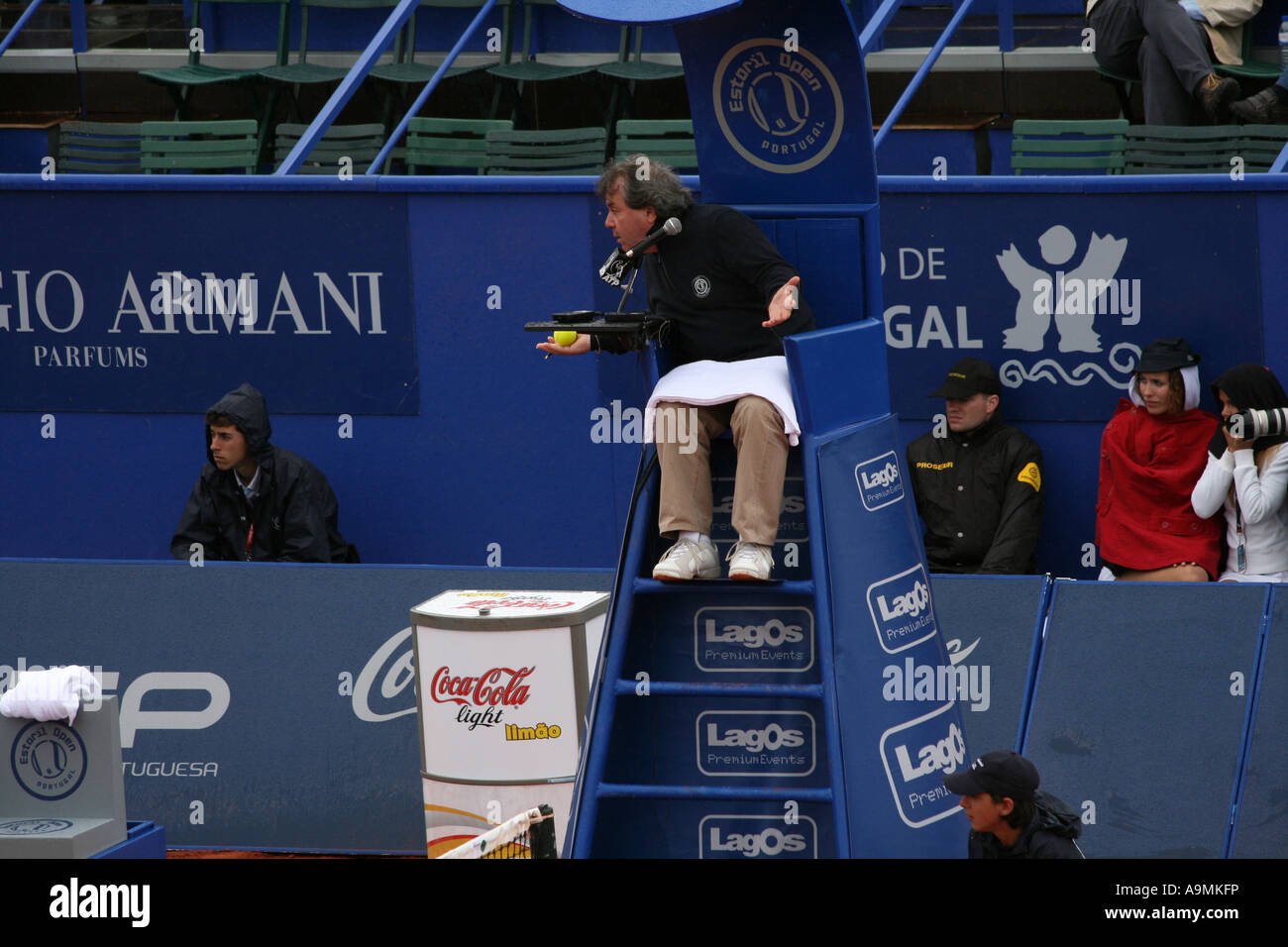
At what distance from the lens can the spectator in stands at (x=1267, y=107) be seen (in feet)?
32.6

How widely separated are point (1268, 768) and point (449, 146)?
6238mm

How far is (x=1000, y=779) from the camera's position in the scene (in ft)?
18.2

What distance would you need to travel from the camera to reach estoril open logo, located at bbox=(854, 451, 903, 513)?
18.9 feet

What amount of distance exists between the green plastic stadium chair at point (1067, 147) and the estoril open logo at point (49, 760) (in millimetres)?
6451

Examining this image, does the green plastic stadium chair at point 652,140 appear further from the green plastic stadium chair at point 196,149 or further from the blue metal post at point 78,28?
the blue metal post at point 78,28

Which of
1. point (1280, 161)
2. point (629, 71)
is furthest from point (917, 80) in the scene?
point (1280, 161)

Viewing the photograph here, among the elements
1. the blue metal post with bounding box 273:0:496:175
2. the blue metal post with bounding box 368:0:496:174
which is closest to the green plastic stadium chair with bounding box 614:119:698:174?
the blue metal post with bounding box 368:0:496:174

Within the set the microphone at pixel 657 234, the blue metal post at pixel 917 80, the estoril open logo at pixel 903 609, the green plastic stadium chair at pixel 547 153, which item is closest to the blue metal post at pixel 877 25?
the blue metal post at pixel 917 80

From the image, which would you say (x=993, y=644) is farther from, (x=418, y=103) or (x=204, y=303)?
(x=418, y=103)

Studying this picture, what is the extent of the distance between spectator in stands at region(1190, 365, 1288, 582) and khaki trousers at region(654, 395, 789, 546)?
279 cm

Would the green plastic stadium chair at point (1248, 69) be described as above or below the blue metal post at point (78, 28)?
below
